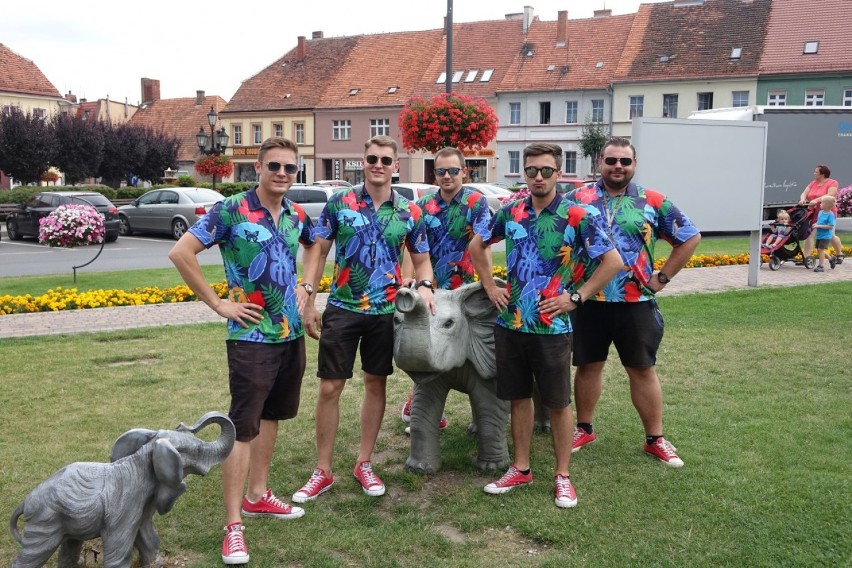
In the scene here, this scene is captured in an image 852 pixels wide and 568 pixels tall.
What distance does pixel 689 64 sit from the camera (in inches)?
1698

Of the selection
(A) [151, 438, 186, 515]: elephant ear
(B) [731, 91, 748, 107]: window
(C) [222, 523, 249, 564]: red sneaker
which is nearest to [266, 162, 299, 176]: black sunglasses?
(A) [151, 438, 186, 515]: elephant ear

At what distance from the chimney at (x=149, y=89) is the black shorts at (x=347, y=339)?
70538 mm

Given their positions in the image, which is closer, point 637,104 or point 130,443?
point 130,443

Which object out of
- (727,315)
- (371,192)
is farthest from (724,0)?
(371,192)

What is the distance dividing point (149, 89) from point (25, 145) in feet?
113

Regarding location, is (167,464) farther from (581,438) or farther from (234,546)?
(581,438)

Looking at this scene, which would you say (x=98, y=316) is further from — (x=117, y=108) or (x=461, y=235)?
(x=117, y=108)

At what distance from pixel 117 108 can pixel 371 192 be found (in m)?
72.8

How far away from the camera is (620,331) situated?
5.35 metres

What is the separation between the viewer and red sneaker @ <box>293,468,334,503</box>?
4.84 m

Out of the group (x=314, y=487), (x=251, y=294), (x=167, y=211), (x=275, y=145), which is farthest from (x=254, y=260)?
(x=167, y=211)

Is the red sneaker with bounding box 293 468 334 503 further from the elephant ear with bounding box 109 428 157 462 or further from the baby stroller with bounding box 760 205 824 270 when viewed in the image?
the baby stroller with bounding box 760 205 824 270

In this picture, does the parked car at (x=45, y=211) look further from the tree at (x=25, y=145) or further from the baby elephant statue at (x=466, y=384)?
the baby elephant statue at (x=466, y=384)

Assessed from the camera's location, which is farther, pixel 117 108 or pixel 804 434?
pixel 117 108
